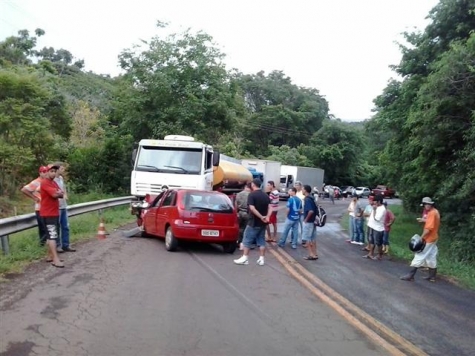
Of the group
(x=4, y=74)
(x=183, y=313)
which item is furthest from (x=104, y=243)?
(x=4, y=74)

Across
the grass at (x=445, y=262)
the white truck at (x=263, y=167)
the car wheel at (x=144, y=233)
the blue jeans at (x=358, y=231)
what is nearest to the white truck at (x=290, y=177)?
the white truck at (x=263, y=167)

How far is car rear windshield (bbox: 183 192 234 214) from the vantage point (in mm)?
12461

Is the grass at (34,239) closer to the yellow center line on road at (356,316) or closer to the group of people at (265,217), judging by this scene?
the group of people at (265,217)

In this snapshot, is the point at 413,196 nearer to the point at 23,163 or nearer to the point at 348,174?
the point at 23,163

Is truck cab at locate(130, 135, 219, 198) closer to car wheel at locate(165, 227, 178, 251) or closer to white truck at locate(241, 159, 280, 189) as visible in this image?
car wheel at locate(165, 227, 178, 251)

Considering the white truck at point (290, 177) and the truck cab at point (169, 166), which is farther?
the white truck at point (290, 177)

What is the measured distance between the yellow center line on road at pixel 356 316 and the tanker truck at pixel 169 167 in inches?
264

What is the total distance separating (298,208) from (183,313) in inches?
316

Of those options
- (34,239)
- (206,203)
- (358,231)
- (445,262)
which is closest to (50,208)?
(34,239)

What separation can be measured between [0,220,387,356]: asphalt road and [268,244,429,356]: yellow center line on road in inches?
5.6

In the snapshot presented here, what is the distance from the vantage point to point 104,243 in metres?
13.1

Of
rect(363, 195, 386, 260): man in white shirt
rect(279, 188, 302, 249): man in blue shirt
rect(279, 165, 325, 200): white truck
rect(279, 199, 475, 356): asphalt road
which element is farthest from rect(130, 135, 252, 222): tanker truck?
rect(279, 165, 325, 200): white truck

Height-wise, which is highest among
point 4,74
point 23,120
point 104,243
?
point 4,74

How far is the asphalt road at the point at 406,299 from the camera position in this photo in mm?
6379
